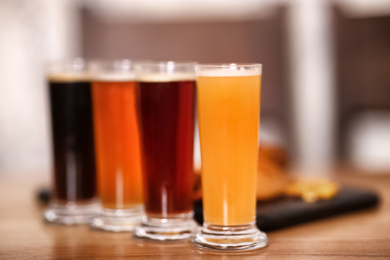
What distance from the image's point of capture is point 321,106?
4234mm

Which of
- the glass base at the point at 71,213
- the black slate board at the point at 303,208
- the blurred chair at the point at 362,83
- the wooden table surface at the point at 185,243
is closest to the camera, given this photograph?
the wooden table surface at the point at 185,243

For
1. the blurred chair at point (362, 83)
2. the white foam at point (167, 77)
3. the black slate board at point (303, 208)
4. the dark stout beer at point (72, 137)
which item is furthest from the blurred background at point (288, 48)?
the white foam at point (167, 77)

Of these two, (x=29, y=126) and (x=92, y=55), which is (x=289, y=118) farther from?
(x=29, y=126)

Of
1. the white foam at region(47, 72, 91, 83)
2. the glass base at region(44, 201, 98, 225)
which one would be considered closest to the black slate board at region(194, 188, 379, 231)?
the glass base at region(44, 201, 98, 225)

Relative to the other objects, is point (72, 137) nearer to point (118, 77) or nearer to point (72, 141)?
point (72, 141)

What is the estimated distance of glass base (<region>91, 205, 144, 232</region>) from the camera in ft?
4.01

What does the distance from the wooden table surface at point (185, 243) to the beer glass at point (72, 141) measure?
0.22 feet

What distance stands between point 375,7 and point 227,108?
3.38 metres

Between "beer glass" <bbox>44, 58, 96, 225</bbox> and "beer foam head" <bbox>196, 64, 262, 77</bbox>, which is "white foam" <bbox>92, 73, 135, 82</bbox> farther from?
"beer foam head" <bbox>196, 64, 262, 77</bbox>

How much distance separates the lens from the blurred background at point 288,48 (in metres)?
4.10

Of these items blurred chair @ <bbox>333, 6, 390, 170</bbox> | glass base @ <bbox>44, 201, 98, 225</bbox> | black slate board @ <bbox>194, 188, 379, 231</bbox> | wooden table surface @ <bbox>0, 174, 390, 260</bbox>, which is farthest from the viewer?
blurred chair @ <bbox>333, 6, 390, 170</bbox>

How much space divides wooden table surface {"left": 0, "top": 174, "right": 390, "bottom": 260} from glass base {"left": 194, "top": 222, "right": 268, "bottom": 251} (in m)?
0.02

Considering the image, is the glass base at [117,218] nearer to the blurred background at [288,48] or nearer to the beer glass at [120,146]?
the beer glass at [120,146]

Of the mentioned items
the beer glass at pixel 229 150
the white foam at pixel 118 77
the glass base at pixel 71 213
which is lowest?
the glass base at pixel 71 213
